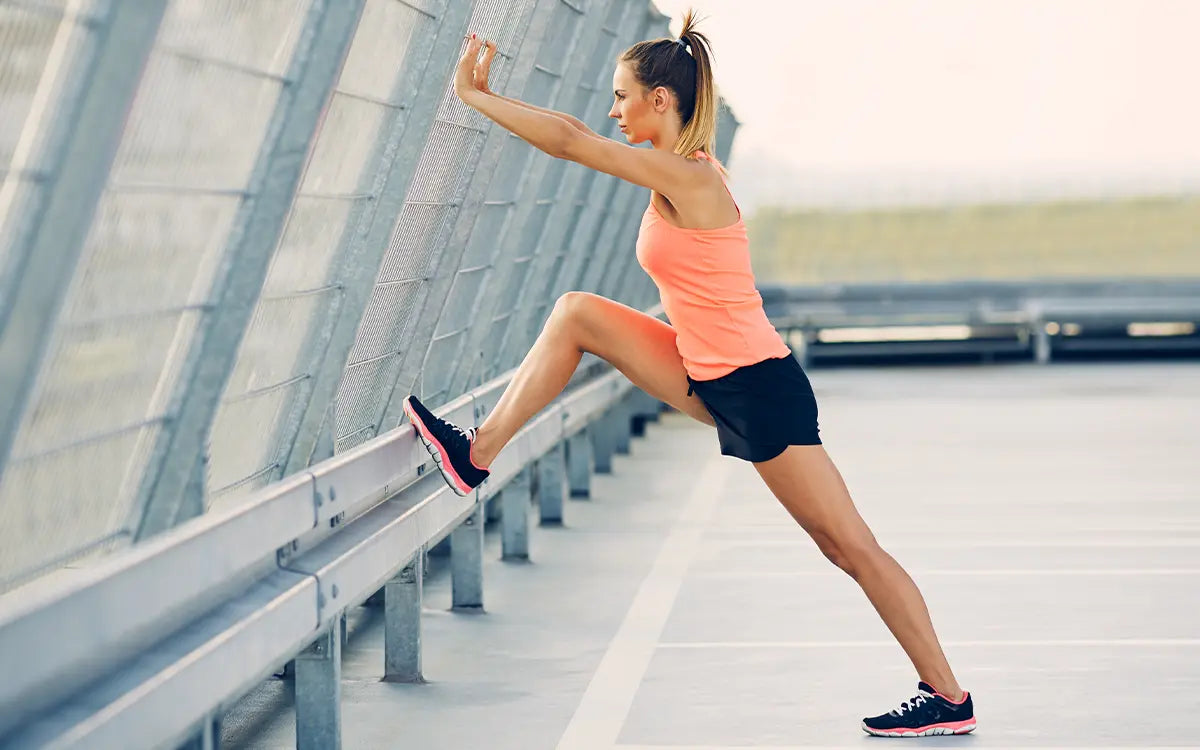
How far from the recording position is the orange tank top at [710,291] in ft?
18.7

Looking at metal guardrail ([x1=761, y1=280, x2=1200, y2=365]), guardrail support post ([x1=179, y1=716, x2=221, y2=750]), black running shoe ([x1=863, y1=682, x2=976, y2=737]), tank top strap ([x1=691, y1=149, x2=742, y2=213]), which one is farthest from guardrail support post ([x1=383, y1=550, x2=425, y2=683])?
metal guardrail ([x1=761, y1=280, x2=1200, y2=365])

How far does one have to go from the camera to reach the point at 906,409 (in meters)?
18.1

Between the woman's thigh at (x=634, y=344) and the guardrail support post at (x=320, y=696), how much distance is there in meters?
1.25

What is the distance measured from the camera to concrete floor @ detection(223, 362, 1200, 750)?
20.4 feet

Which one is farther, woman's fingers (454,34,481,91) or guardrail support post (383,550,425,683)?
guardrail support post (383,550,425,683)

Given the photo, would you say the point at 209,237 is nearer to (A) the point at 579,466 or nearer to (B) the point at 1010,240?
(A) the point at 579,466

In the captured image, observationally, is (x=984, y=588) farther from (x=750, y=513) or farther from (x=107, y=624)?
(x=107, y=624)

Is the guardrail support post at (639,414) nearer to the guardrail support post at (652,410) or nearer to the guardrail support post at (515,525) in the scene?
the guardrail support post at (652,410)

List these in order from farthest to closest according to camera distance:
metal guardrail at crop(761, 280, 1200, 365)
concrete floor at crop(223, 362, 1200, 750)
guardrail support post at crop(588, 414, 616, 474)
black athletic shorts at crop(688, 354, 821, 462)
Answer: metal guardrail at crop(761, 280, 1200, 365) → guardrail support post at crop(588, 414, 616, 474) → concrete floor at crop(223, 362, 1200, 750) → black athletic shorts at crop(688, 354, 821, 462)

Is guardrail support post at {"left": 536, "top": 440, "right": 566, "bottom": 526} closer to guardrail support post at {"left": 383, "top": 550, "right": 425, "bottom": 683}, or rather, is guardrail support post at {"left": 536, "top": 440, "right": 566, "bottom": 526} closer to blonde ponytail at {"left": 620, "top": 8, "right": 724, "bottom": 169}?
guardrail support post at {"left": 383, "top": 550, "right": 425, "bottom": 683}

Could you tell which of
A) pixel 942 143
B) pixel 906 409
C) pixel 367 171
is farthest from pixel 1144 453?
pixel 942 143

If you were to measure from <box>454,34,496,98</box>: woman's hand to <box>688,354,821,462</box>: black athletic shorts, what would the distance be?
3.95ft

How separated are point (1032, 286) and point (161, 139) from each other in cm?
2232

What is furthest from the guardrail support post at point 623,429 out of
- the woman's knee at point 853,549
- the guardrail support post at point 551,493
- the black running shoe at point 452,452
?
the woman's knee at point 853,549
